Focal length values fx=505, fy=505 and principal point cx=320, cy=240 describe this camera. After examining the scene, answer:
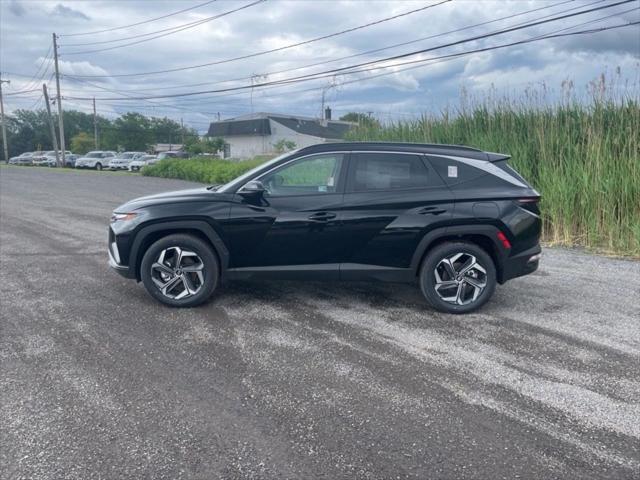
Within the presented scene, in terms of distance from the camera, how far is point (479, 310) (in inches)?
207

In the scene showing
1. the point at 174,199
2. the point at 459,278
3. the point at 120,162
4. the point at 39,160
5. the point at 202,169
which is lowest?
the point at 459,278

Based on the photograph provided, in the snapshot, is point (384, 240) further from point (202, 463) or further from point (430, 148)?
point (202, 463)

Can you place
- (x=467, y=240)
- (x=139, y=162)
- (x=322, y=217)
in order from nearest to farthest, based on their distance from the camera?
(x=322, y=217) → (x=467, y=240) → (x=139, y=162)

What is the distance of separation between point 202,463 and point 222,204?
289cm

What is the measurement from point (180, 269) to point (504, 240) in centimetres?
327

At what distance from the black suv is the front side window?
0.03ft

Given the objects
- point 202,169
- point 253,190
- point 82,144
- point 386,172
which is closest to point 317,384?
point 253,190

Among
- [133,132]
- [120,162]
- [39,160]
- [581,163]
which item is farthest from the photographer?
[133,132]

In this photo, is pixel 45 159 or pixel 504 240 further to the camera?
pixel 45 159

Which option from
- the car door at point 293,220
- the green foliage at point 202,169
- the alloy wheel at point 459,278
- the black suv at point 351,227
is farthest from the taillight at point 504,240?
the green foliage at point 202,169

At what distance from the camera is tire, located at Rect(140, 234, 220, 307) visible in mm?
5125

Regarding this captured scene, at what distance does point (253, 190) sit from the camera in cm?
503

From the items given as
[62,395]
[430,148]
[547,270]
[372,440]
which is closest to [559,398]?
[372,440]

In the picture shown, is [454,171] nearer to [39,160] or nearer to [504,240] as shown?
[504,240]
